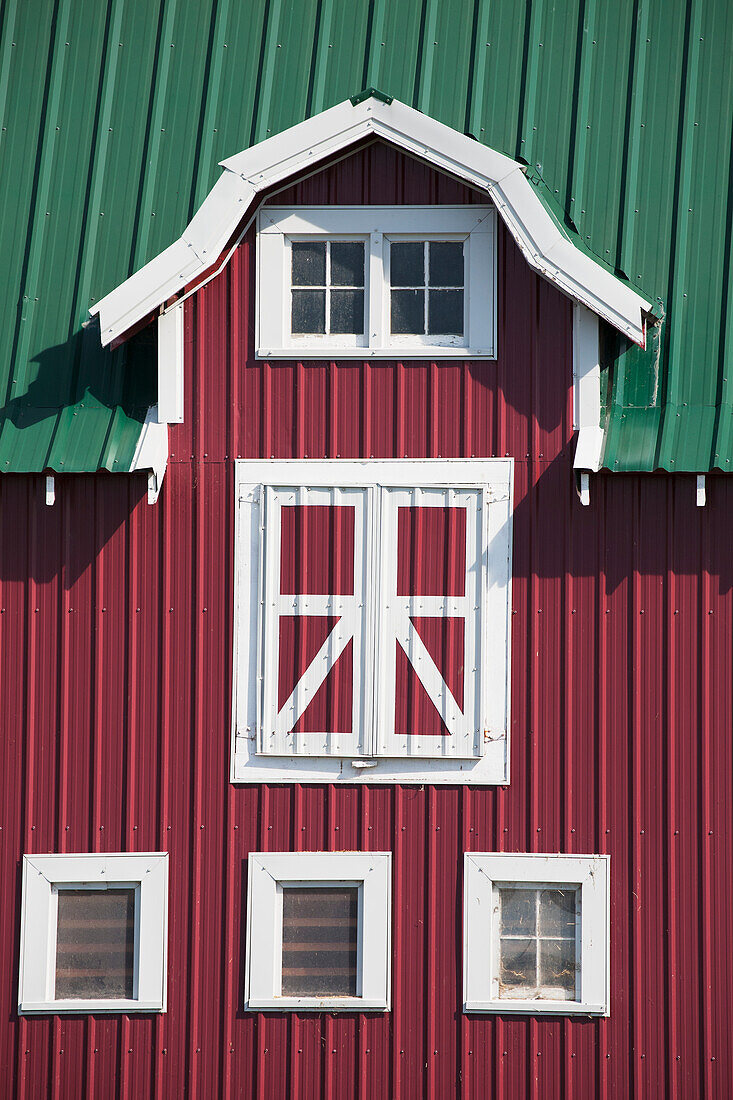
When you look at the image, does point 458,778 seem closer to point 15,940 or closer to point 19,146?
point 15,940

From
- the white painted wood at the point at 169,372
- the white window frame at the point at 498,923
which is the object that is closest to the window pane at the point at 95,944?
the white window frame at the point at 498,923

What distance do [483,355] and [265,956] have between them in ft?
17.4

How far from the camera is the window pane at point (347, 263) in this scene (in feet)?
32.7

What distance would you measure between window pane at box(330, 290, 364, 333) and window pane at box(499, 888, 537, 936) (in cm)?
491

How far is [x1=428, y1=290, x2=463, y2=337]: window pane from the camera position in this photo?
32.4 ft

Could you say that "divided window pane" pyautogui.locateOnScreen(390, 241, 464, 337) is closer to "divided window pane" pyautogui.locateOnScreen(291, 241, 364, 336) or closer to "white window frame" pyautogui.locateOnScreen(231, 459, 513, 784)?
"divided window pane" pyautogui.locateOnScreen(291, 241, 364, 336)

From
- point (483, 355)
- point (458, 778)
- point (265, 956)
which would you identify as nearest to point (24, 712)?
point (265, 956)

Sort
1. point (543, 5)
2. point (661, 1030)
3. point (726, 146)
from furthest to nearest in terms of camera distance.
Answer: point (543, 5) < point (726, 146) < point (661, 1030)

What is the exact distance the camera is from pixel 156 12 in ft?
37.0

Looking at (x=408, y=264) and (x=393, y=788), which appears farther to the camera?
(x=408, y=264)

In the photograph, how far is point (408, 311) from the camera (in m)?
9.88

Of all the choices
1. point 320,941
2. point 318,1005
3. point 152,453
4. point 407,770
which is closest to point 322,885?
point 320,941

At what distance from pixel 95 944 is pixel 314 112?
7.75 meters

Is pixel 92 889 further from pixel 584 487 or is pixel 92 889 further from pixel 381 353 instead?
pixel 584 487
